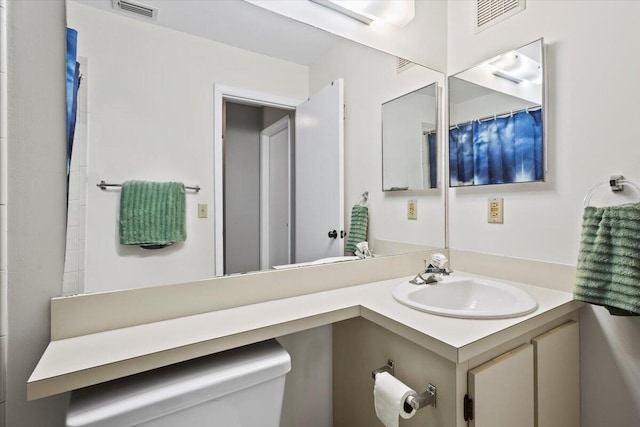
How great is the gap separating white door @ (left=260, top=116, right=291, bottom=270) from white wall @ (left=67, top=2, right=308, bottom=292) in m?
0.20

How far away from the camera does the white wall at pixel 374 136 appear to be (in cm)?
140

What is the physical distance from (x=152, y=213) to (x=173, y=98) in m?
0.38

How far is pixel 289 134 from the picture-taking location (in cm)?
129

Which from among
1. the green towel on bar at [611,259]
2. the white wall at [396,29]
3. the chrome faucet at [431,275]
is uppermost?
the white wall at [396,29]

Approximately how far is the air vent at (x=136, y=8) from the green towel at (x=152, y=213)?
0.53 m

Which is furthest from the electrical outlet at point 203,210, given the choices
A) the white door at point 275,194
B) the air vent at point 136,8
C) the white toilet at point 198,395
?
the air vent at point 136,8

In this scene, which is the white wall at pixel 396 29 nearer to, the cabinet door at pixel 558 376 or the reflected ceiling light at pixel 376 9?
the reflected ceiling light at pixel 376 9

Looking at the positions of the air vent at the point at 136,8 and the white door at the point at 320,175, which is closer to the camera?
the air vent at the point at 136,8

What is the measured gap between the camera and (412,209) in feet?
5.29

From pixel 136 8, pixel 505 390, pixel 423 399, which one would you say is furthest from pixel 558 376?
pixel 136 8

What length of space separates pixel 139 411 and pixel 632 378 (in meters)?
1.50

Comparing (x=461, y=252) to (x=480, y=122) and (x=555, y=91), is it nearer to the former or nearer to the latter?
(x=480, y=122)

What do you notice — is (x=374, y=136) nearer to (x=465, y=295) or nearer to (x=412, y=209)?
(x=412, y=209)

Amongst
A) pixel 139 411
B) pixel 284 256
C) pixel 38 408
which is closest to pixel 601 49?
pixel 284 256
